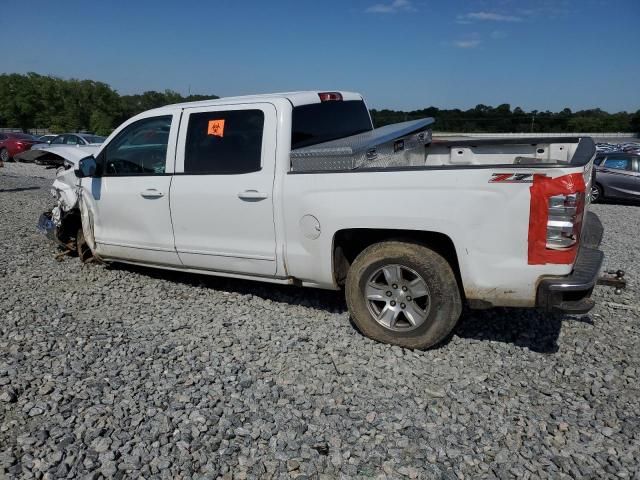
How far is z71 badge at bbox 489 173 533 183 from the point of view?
323 cm

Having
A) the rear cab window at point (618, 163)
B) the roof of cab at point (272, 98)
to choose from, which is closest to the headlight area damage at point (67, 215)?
the roof of cab at point (272, 98)

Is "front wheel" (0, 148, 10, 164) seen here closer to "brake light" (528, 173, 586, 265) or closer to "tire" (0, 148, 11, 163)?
"tire" (0, 148, 11, 163)

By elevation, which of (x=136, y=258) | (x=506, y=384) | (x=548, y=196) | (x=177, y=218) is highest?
(x=548, y=196)

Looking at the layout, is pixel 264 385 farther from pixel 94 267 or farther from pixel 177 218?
pixel 94 267

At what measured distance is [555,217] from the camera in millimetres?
3240

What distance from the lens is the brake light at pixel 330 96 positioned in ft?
15.9

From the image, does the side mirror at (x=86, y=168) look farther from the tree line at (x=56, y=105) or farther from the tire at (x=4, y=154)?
the tree line at (x=56, y=105)

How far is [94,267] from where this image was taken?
605 centimetres

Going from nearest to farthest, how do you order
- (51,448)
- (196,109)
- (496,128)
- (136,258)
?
A: (51,448)
(196,109)
(136,258)
(496,128)

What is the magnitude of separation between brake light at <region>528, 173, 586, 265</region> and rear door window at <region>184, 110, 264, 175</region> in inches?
86.4

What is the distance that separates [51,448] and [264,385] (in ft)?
4.21

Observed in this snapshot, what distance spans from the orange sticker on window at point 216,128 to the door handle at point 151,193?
775mm

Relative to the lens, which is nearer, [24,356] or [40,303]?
[24,356]

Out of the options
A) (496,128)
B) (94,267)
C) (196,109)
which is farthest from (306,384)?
(496,128)
